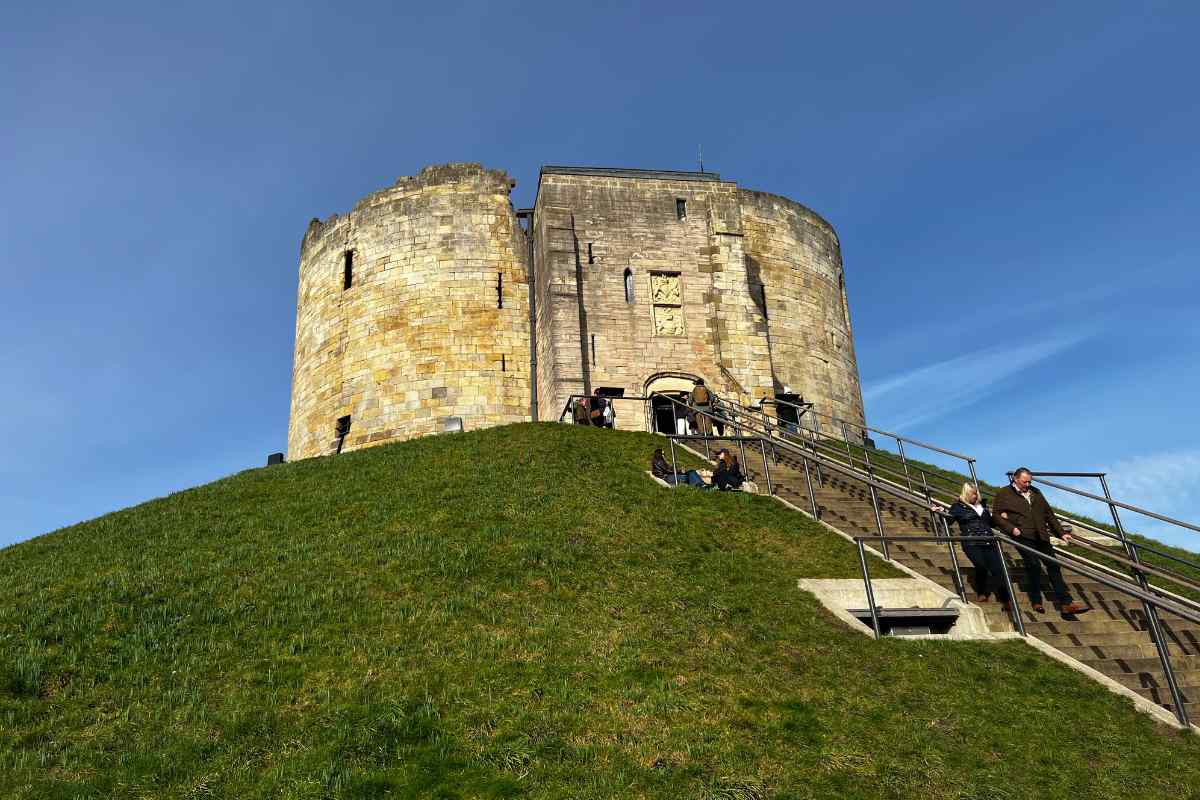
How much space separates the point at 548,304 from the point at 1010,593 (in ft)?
51.8

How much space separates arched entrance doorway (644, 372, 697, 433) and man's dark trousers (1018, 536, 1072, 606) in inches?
534

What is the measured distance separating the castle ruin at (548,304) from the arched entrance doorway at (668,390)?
2.2 inches

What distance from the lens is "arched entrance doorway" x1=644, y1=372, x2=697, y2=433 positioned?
78.4 feet

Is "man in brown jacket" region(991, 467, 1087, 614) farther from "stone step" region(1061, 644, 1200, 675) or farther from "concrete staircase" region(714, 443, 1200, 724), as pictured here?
"stone step" region(1061, 644, 1200, 675)

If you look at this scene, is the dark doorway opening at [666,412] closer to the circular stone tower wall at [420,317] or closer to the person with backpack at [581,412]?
the person with backpack at [581,412]

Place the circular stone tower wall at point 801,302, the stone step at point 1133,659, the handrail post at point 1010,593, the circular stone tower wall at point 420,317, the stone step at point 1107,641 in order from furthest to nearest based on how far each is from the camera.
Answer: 1. the circular stone tower wall at point 801,302
2. the circular stone tower wall at point 420,317
3. the handrail post at point 1010,593
4. the stone step at point 1107,641
5. the stone step at point 1133,659

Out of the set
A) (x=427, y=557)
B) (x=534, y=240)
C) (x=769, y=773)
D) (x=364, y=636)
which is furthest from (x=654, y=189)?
(x=769, y=773)

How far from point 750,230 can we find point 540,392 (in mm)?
8775

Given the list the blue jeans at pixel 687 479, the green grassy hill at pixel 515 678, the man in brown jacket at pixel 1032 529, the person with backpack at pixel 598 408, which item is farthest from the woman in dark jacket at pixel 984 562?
the person with backpack at pixel 598 408

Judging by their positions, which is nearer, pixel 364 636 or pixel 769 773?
pixel 769 773

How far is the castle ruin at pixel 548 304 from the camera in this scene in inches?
958

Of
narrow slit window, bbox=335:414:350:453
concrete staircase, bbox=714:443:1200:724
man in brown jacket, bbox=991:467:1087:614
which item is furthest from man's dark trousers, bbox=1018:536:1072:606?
narrow slit window, bbox=335:414:350:453

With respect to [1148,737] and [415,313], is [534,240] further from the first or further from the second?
[1148,737]

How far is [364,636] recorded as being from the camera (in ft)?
30.4
